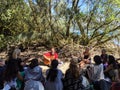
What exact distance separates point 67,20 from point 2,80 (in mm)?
9814

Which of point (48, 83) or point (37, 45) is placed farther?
point (37, 45)

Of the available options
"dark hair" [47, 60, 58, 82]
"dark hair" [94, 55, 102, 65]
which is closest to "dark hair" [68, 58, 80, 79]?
"dark hair" [47, 60, 58, 82]

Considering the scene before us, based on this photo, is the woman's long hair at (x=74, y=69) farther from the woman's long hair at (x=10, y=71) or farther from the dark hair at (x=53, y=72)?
the woman's long hair at (x=10, y=71)

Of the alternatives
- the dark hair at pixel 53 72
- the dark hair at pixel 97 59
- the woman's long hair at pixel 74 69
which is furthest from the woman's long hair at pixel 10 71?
the dark hair at pixel 97 59

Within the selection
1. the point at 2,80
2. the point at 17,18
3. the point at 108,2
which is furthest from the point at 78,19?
the point at 2,80

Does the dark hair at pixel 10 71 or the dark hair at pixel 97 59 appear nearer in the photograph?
the dark hair at pixel 10 71

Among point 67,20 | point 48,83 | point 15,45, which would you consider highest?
point 67,20

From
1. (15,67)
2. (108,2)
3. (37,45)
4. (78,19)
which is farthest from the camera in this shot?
(37,45)

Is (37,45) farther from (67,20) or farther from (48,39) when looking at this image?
(67,20)

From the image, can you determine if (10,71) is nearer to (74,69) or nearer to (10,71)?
(10,71)

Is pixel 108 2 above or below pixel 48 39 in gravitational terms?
above

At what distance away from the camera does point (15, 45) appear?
60.2 ft

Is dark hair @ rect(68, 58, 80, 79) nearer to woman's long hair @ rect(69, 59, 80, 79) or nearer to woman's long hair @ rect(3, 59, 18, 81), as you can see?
woman's long hair @ rect(69, 59, 80, 79)

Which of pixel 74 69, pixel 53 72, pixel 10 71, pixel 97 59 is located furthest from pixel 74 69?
pixel 10 71
